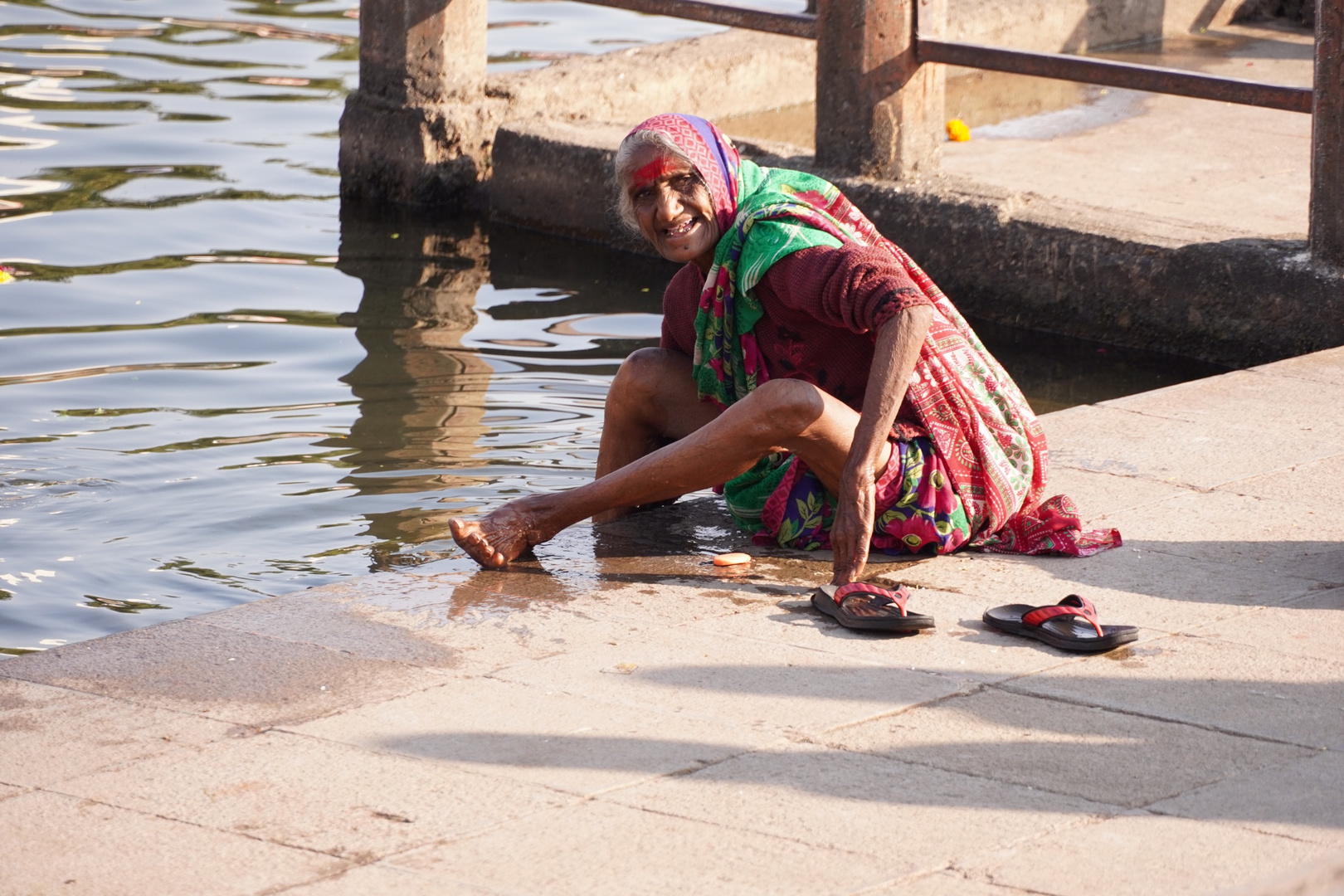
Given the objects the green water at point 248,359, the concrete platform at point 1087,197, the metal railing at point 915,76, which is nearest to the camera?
the green water at point 248,359

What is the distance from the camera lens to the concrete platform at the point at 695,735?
2553mm

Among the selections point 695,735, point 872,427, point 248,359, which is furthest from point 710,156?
point 248,359

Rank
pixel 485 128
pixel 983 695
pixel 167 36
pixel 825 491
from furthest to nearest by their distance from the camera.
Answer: pixel 167 36
pixel 485 128
pixel 825 491
pixel 983 695

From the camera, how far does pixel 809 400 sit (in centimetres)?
378

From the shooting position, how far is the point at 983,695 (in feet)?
10.5

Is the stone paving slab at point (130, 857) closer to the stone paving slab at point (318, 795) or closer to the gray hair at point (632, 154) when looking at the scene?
the stone paving slab at point (318, 795)

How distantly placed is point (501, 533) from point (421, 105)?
464cm

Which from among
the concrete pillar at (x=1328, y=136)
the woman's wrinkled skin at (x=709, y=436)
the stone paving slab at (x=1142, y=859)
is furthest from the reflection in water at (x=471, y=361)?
the concrete pillar at (x=1328, y=136)

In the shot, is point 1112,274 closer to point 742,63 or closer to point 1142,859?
point 742,63

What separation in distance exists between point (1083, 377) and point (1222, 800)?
12.1 ft

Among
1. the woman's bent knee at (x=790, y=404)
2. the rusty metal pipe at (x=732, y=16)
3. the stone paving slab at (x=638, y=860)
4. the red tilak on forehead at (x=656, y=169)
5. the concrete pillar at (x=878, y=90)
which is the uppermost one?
the rusty metal pipe at (x=732, y=16)

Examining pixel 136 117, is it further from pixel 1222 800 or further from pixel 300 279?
pixel 1222 800

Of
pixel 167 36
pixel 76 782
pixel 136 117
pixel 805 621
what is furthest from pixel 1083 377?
pixel 167 36

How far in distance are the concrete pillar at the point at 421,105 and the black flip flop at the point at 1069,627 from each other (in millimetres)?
5340
